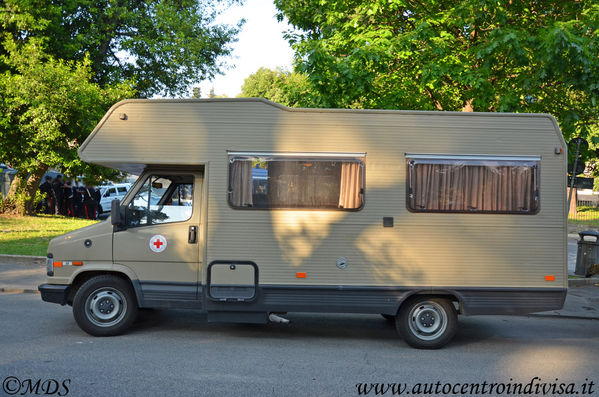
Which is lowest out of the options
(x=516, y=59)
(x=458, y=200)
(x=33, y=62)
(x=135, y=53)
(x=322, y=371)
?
(x=322, y=371)

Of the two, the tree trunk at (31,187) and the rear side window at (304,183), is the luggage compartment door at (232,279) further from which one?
the tree trunk at (31,187)

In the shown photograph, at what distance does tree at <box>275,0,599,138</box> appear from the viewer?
11.1 metres

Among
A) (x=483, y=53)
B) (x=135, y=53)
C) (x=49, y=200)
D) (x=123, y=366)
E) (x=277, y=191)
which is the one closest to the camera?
(x=123, y=366)

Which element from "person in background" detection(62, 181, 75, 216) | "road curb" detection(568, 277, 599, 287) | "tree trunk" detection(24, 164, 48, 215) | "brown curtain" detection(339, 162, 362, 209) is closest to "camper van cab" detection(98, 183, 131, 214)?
"person in background" detection(62, 181, 75, 216)

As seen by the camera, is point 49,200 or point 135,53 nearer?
point 135,53

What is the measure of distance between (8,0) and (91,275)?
1676cm

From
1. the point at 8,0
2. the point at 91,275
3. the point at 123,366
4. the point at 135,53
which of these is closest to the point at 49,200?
the point at 135,53

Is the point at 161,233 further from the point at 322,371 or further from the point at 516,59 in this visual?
the point at 516,59

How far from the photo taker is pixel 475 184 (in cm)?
758

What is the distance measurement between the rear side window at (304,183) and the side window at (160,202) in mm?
753

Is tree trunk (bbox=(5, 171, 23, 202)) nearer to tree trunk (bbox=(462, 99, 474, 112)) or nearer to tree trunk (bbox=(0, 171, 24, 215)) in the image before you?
tree trunk (bbox=(0, 171, 24, 215))

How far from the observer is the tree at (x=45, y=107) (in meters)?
20.6

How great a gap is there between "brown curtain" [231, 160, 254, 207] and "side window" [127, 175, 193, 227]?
0.62 m

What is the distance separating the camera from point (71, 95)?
68.6 feet
